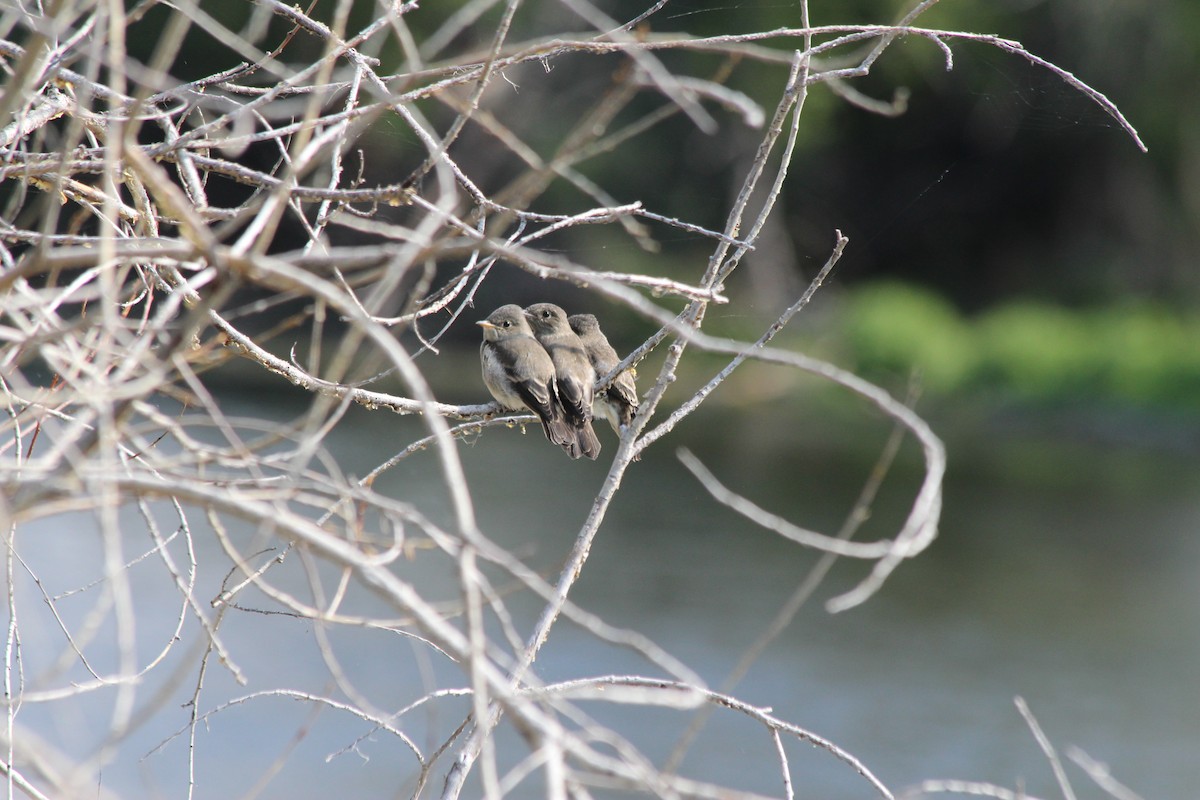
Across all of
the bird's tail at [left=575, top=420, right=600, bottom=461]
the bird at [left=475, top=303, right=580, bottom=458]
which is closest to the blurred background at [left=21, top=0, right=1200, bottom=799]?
the bird at [left=475, top=303, right=580, bottom=458]

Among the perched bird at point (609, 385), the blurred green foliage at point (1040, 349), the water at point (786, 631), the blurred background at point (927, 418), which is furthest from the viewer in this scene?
the blurred green foliage at point (1040, 349)

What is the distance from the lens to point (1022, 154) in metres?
31.1

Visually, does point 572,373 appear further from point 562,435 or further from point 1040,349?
point 1040,349

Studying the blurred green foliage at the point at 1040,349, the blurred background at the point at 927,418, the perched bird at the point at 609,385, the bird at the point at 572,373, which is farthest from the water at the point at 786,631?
the bird at the point at 572,373

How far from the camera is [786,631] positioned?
16.8 metres

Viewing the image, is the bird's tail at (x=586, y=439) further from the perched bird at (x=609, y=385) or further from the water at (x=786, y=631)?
the water at (x=786, y=631)

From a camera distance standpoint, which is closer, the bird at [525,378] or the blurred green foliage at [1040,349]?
the bird at [525,378]

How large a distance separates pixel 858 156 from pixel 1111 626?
17.9 metres

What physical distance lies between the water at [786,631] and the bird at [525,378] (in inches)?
146

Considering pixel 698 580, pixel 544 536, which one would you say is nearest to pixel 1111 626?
pixel 698 580

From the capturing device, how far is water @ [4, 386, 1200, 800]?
13.1m

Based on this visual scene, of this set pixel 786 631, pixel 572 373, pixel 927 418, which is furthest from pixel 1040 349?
pixel 572 373

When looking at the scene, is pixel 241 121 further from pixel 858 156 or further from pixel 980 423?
pixel 858 156

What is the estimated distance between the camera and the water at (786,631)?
1312 centimetres
